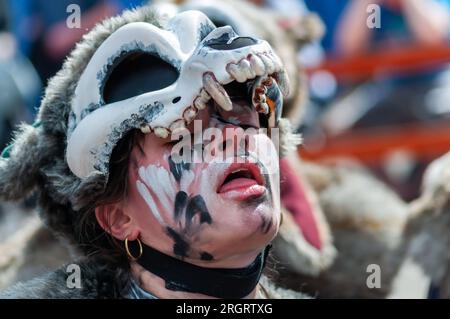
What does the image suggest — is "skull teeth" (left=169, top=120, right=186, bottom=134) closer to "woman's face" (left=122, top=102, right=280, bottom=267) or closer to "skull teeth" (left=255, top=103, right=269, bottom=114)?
"woman's face" (left=122, top=102, right=280, bottom=267)

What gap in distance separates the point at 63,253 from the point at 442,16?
222 centimetres

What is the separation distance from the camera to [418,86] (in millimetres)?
4309

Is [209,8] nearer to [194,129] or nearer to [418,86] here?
[194,129]

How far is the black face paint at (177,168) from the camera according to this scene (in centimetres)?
163

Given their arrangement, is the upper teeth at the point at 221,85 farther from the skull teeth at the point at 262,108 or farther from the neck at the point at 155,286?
the neck at the point at 155,286

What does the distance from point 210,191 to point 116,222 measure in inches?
8.4

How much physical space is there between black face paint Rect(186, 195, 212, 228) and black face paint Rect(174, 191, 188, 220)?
0.04 ft

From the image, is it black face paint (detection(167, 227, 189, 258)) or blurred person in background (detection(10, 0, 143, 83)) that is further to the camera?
blurred person in background (detection(10, 0, 143, 83))

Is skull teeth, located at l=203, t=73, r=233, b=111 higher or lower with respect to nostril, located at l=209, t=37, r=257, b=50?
lower

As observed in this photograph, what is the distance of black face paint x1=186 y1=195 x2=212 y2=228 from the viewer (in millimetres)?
1607

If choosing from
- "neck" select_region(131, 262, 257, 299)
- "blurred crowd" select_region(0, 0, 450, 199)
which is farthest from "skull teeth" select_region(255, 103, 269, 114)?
"blurred crowd" select_region(0, 0, 450, 199)


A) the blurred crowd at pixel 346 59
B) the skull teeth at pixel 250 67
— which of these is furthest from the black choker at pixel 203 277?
the blurred crowd at pixel 346 59

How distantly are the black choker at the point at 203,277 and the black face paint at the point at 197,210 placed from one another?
0.08 meters
